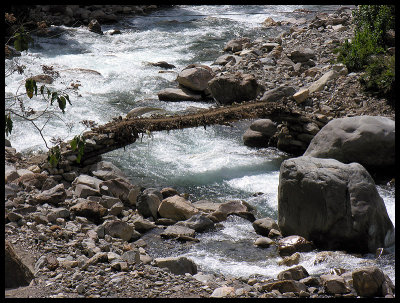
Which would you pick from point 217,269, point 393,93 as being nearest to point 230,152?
point 393,93

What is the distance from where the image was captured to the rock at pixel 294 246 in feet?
19.8

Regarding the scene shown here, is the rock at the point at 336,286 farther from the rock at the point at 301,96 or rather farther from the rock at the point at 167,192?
the rock at the point at 301,96

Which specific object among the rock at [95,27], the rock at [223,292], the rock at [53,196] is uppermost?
the rock at [95,27]

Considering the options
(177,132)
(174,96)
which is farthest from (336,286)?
(174,96)

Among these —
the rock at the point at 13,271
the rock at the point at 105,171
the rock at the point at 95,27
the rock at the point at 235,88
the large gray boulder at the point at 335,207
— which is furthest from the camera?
the rock at the point at 95,27

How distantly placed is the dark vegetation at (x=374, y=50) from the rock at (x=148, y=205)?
5.29 metres

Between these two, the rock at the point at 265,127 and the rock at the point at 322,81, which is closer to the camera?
the rock at the point at 265,127

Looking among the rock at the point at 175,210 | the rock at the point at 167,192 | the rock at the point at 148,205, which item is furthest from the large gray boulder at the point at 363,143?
the rock at the point at 148,205

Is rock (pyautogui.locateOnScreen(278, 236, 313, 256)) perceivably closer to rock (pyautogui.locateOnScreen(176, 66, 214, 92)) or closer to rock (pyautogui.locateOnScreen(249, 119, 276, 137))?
rock (pyautogui.locateOnScreen(249, 119, 276, 137))

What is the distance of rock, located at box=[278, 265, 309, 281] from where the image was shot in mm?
5188

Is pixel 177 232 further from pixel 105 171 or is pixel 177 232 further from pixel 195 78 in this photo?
pixel 195 78

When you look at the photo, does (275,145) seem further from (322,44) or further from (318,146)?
(322,44)

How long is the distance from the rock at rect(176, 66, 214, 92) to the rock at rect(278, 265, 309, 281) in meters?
7.14

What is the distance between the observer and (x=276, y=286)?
4953mm
